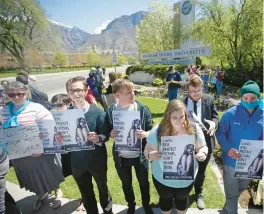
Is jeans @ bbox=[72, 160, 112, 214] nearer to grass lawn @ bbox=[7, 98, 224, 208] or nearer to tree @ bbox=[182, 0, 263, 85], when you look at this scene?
grass lawn @ bbox=[7, 98, 224, 208]

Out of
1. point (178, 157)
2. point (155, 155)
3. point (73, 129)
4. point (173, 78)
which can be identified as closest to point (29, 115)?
point (73, 129)

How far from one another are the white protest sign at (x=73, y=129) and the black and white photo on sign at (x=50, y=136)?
0.65ft

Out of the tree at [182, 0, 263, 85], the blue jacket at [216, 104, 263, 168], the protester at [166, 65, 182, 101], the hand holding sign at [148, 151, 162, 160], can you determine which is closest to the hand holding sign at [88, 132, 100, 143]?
the hand holding sign at [148, 151, 162, 160]

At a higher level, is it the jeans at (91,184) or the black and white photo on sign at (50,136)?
the black and white photo on sign at (50,136)

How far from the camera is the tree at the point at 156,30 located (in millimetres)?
32375

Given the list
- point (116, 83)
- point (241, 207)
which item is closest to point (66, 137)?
point (116, 83)

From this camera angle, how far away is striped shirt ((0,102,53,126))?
324cm

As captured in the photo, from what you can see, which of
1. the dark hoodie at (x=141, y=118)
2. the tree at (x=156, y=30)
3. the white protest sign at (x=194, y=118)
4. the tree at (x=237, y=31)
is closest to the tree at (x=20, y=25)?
the tree at (x=156, y=30)

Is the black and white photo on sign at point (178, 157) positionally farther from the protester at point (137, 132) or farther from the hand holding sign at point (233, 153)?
the hand holding sign at point (233, 153)

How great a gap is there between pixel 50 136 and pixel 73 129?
0.49m

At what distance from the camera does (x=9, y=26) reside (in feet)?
108

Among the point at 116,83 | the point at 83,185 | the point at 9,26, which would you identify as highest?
the point at 9,26

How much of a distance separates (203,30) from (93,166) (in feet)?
66.6

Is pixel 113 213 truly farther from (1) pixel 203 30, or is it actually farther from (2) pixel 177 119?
(1) pixel 203 30
